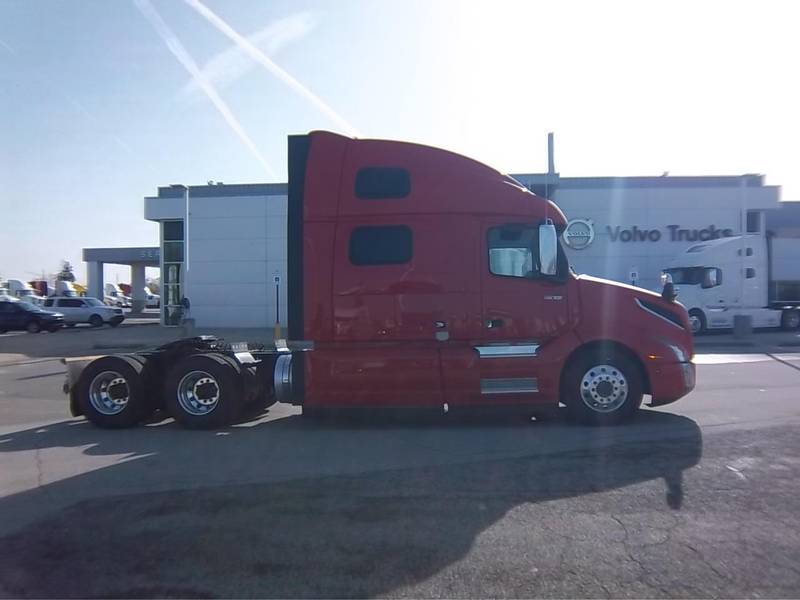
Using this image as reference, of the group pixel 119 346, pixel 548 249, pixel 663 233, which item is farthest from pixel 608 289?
pixel 663 233

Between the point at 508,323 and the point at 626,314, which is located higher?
the point at 626,314

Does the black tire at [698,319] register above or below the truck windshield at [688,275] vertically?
below

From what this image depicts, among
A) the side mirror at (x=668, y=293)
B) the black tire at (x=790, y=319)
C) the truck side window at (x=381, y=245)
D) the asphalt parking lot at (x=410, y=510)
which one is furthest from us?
the black tire at (x=790, y=319)

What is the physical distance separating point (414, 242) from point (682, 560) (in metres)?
5.13

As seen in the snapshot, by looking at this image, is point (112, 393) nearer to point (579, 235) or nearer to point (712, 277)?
point (712, 277)

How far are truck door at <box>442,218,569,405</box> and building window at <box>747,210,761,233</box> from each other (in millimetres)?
30073

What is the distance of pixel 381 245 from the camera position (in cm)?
861

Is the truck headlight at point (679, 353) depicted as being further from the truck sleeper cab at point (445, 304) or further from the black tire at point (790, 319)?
the black tire at point (790, 319)

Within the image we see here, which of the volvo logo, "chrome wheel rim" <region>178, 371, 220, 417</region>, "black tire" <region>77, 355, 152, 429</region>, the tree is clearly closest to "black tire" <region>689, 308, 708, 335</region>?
the volvo logo

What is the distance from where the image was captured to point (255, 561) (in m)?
4.54

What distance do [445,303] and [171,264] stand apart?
106 ft

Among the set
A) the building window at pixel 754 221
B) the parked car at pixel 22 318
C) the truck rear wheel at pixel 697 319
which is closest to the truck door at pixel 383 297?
the truck rear wheel at pixel 697 319

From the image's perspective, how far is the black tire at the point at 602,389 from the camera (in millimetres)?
8469

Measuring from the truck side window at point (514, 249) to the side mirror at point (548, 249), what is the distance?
0.49 feet
